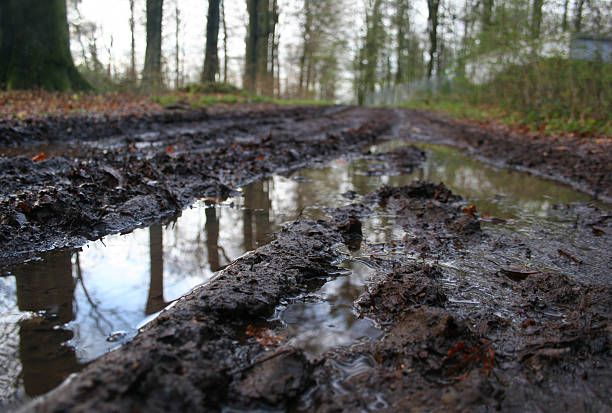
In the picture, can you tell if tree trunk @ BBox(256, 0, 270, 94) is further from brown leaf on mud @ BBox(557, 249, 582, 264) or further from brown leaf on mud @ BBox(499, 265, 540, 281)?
brown leaf on mud @ BBox(499, 265, 540, 281)

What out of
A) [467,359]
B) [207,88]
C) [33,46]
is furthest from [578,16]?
[33,46]

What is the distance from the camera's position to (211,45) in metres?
17.7

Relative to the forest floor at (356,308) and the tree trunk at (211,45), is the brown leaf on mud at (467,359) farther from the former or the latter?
the tree trunk at (211,45)

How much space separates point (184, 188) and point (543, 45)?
11222mm

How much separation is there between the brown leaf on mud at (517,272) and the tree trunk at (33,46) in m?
12.2

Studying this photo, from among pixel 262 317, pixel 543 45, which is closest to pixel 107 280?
pixel 262 317

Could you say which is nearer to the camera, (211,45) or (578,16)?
(578,16)

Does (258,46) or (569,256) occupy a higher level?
(258,46)

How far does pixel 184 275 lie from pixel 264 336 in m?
0.83

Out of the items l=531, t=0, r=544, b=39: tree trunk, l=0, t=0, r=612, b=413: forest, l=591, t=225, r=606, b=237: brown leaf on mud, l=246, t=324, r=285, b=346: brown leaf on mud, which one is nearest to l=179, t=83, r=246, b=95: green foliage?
l=0, t=0, r=612, b=413: forest

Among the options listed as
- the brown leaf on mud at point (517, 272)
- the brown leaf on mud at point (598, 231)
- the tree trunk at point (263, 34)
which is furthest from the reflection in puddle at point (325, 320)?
the tree trunk at point (263, 34)

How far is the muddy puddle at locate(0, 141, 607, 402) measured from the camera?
157 cm

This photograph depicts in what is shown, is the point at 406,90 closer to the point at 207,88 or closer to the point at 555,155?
the point at 207,88

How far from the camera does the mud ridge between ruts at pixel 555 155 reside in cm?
525
